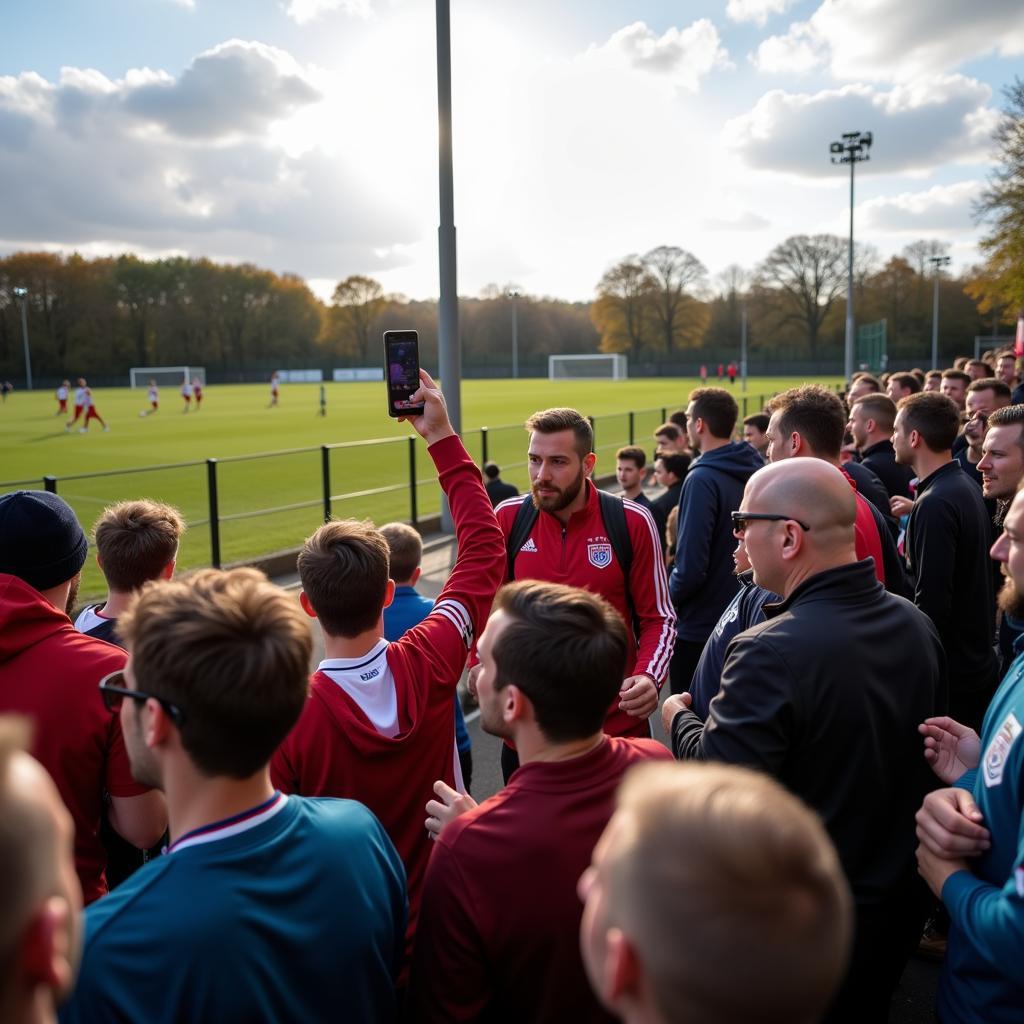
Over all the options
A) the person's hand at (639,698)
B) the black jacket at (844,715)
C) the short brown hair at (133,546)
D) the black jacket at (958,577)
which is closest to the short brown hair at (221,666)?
the black jacket at (844,715)

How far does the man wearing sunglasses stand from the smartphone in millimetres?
1754

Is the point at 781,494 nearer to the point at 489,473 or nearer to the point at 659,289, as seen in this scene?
the point at 489,473

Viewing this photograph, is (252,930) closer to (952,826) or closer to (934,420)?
(952,826)

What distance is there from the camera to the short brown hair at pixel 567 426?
14.3 feet

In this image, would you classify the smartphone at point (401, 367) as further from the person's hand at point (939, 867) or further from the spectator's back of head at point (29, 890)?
the spectator's back of head at point (29, 890)

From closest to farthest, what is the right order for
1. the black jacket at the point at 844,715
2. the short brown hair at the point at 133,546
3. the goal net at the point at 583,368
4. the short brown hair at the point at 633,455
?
the black jacket at the point at 844,715, the short brown hair at the point at 133,546, the short brown hair at the point at 633,455, the goal net at the point at 583,368

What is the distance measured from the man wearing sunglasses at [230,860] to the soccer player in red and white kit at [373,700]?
69 cm

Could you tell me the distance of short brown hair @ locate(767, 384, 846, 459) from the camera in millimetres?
4562

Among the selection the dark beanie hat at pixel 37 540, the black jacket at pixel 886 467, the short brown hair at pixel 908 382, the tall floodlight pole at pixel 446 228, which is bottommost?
the black jacket at pixel 886 467

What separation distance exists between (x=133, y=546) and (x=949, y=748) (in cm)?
279

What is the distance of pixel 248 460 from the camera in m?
14.6

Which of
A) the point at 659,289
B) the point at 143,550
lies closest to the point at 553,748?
the point at 143,550

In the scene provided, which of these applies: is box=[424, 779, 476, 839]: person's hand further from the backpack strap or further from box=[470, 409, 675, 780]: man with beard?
the backpack strap

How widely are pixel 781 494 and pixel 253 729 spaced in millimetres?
1732
